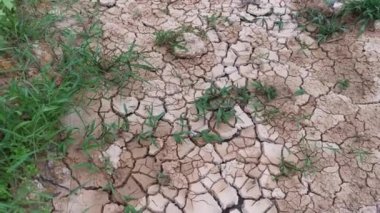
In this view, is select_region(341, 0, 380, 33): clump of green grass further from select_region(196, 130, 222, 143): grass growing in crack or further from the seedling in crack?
select_region(196, 130, 222, 143): grass growing in crack

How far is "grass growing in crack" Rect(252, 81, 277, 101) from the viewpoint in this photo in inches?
119

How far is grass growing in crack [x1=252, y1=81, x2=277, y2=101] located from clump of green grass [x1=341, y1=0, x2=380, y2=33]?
3.16ft

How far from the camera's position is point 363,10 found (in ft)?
11.5

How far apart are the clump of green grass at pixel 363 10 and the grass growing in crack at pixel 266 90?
96 cm

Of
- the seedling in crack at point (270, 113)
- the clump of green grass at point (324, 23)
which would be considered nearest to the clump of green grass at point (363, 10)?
the clump of green grass at point (324, 23)

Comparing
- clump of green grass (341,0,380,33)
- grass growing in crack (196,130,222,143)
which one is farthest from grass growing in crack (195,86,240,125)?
clump of green grass (341,0,380,33)

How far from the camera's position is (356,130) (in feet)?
9.53

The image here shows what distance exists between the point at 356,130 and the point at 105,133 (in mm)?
1557

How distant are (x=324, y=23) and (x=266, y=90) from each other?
886mm

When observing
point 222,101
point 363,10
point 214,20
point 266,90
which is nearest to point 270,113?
point 266,90

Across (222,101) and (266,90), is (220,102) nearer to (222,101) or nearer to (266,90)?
(222,101)

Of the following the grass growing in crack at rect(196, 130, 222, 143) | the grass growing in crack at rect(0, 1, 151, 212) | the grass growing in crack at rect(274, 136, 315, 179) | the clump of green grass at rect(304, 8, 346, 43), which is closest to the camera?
the grass growing in crack at rect(0, 1, 151, 212)

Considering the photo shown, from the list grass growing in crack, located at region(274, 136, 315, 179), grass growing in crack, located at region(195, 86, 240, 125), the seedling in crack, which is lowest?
grass growing in crack, located at region(274, 136, 315, 179)

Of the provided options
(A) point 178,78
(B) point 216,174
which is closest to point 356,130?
(B) point 216,174
